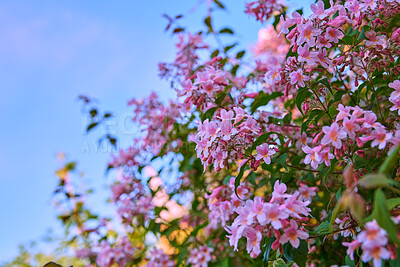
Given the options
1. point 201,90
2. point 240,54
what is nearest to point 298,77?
point 201,90

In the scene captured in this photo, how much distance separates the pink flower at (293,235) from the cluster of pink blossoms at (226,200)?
19.5 inches

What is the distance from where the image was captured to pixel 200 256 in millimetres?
1713

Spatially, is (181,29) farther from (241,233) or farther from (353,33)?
(241,233)

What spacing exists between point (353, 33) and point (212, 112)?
616 mm

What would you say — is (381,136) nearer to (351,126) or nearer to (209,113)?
(351,126)

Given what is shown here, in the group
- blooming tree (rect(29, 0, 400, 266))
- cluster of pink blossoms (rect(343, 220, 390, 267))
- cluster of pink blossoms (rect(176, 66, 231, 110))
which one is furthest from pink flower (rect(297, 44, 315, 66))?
cluster of pink blossoms (rect(343, 220, 390, 267))

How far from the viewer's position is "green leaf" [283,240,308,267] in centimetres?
92

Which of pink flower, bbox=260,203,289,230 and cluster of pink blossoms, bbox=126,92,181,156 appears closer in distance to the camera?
pink flower, bbox=260,203,289,230

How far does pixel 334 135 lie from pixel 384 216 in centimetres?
38

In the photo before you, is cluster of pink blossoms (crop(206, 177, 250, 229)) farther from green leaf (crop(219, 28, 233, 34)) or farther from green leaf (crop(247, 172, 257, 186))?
green leaf (crop(219, 28, 233, 34))

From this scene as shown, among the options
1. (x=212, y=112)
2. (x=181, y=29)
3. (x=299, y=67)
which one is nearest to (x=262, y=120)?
(x=212, y=112)

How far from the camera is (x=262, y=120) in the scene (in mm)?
1469

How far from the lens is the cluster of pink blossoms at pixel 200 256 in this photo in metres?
1.70

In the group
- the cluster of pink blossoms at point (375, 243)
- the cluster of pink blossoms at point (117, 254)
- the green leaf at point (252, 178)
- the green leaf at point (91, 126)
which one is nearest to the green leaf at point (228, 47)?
the green leaf at point (252, 178)
